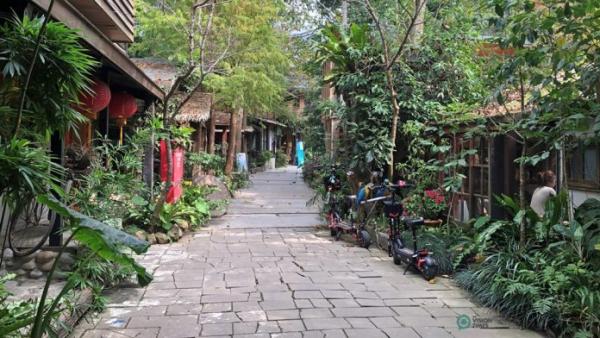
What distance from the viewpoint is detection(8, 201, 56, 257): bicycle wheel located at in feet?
18.2

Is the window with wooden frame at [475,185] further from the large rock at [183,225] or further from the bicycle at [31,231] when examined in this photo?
the bicycle at [31,231]

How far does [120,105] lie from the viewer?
967 cm

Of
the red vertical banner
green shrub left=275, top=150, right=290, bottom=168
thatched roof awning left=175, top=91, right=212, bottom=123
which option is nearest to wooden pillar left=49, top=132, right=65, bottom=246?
the red vertical banner

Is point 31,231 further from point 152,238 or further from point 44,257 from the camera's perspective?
point 152,238

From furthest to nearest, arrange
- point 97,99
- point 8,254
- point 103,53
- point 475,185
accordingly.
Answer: point 475,185
point 97,99
point 103,53
point 8,254

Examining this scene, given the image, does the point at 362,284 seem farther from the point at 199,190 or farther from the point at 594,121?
the point at 199,190

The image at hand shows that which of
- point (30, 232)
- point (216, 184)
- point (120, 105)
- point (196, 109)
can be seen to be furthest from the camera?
point (196, 109)

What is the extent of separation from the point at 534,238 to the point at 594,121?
5.51 feet

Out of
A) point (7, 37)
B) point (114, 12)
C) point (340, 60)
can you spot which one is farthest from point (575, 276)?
point (114, 12)

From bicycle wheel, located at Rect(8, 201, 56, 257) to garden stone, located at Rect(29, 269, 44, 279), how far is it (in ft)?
0.67

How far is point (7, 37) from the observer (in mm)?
3596

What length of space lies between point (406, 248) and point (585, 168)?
249 cm

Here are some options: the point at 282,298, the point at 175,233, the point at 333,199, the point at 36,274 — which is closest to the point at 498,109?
the point at 282,298

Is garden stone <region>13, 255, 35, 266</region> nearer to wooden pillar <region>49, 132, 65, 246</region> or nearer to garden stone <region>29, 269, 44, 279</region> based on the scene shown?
garden stone <region>29, 269, 44, 279</region>
